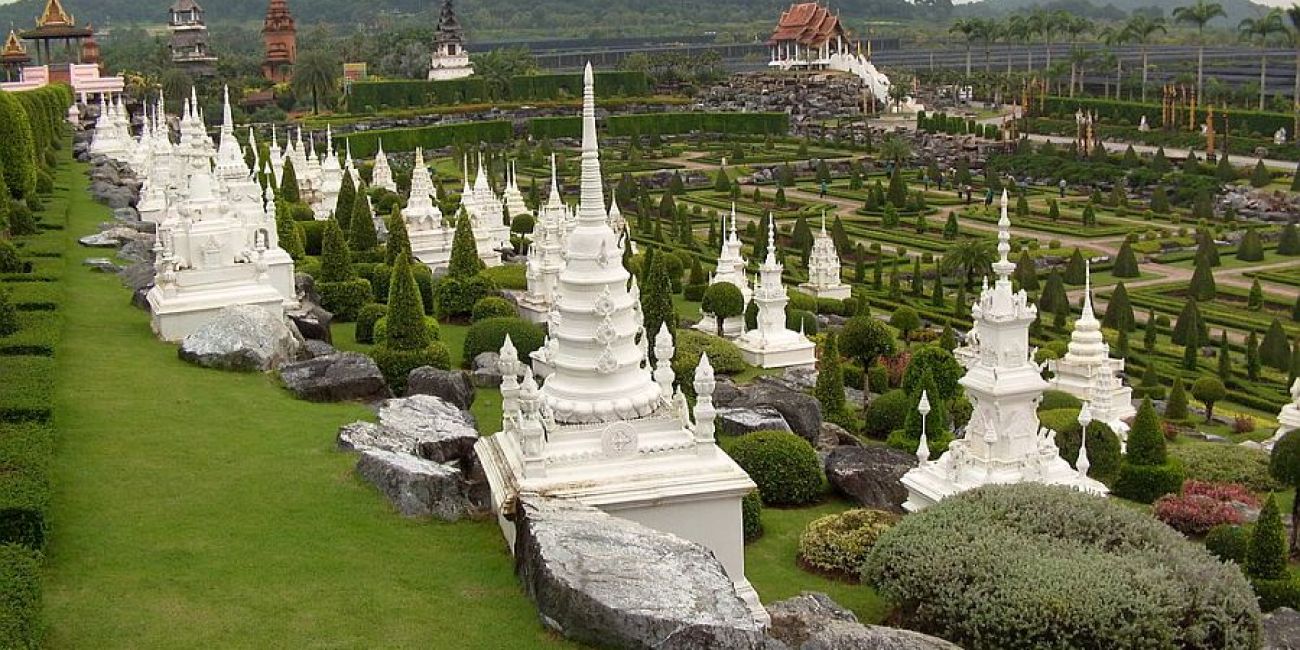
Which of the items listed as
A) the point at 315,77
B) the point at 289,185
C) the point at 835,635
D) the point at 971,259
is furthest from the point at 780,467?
the point at 315,77

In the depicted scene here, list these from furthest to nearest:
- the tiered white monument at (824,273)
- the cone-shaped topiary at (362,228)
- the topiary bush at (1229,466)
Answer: the tiered white monument at (824,273) < the cone-shaped topiary at (362,228) < the topiary bush at (1229,466)

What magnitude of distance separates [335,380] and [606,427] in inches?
322

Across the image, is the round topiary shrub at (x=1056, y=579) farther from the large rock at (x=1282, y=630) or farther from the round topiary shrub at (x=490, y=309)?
the round topiary shrub at (x=490, y=309)

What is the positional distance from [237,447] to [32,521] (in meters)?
5.50

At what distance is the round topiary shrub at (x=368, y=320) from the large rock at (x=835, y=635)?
19.7 m

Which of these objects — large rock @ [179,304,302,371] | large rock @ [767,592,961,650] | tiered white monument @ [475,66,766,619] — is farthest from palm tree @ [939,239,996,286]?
large rock @ [767,592,961,650]

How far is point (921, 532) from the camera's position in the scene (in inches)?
675

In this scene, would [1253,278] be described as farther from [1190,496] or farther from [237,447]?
[237,447]

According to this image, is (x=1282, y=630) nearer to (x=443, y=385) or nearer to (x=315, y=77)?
(x=443, y=385)

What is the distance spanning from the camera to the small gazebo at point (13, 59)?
293 feet

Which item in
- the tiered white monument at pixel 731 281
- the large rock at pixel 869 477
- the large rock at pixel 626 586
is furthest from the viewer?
the tiered white monument at pixel 731 281

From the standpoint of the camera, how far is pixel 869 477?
23438mm

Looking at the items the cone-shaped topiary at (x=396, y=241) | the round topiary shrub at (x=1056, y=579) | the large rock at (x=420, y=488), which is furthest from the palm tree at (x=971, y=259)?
the large rock at (x=420, y=488)

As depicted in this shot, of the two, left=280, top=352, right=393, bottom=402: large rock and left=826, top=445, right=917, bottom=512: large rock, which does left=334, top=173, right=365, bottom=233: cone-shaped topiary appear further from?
left=826, top=445, right=917, bottom=512: large rock
